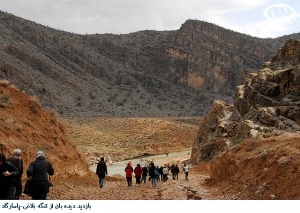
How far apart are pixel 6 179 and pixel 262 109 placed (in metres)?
30.2

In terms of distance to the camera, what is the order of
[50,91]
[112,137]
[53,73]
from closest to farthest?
[112,137]
[50,91]
[53,73]

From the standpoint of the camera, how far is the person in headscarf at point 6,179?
8742 millimetres

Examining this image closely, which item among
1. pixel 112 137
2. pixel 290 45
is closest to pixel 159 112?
pixel 112 137

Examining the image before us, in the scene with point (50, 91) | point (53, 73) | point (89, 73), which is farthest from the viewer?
point (89, 73)

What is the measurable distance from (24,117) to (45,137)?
5.26 ft

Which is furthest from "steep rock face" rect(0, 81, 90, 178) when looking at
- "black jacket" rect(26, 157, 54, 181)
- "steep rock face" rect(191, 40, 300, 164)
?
"steep rock face" rect(191, 40, 300, 164)

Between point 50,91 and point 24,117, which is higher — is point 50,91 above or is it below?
above

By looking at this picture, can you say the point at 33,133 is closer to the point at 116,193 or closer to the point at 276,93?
the point at 116,193

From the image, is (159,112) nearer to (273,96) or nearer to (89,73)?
(89,73)

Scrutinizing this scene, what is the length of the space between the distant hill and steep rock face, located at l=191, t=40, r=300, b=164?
57.4 m

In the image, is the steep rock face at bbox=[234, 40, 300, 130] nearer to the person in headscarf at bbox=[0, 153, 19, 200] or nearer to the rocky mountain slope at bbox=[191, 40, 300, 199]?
the rocky mountain slope at bbox=[191, 40, 300, 199]

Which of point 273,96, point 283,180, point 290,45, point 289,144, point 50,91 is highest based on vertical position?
point 50,91

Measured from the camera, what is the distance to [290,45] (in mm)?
41188

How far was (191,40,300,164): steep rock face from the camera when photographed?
3428 cm
